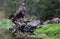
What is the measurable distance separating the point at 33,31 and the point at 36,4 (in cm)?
362

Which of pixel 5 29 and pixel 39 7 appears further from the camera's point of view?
pixel 39 7

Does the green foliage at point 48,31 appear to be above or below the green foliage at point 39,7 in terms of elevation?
below

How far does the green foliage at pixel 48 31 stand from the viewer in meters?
9.09

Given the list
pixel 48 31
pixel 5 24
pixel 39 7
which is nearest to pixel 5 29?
pixel 5 24

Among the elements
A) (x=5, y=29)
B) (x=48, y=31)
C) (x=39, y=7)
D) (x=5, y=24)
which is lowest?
(x=48, y=31)

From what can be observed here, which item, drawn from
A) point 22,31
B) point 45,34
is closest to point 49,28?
point 45,34

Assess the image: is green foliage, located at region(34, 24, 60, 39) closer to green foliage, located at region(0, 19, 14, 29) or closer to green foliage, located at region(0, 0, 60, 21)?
green foliage, located at region(0, 19, 14, 29)

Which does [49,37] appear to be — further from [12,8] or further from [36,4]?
[12,8]

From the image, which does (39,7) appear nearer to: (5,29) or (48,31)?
(5,29)

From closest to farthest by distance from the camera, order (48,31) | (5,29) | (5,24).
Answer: (48,31) → (5,29) → (5,24)

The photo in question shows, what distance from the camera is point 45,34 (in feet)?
30.2

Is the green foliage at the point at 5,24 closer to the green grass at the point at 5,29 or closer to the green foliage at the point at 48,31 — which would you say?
the green grass at the point at 5,29

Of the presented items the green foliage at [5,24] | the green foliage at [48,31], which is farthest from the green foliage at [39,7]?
the green foliage at [48,31]

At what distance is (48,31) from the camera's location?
9289 mm
